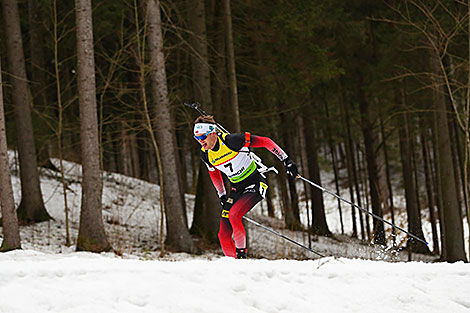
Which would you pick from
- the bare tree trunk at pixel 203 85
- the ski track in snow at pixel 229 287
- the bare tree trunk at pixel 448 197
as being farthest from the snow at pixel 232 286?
the bare tree trunk at pixel 203 85

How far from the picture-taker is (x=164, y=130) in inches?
601

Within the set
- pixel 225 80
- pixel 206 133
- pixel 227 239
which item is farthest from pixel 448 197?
pixel 206 133

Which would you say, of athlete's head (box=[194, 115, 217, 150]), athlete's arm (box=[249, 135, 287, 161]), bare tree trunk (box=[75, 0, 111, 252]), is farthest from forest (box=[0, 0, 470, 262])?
athlete's head (box=[194, 115, 217, 150])

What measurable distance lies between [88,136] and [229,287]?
29.4ft

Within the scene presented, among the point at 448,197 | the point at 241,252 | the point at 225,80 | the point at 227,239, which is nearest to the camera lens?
the point at 241,252

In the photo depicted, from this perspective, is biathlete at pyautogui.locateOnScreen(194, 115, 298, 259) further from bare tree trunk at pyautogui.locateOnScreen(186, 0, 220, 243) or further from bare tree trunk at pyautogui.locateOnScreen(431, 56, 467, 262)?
bare tree trunk at pyautogui.locateOnScreen(431, 56, 467, 262)

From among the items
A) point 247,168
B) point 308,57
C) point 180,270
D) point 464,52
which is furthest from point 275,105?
point 180,270

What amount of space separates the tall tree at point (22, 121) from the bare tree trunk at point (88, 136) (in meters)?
3.59

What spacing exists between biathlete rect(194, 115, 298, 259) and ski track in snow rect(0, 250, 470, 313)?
3.85 feet

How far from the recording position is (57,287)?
4.93 meters

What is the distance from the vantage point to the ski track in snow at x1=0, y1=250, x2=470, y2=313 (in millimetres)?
4793

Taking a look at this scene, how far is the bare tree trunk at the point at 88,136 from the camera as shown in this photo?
43.7ft

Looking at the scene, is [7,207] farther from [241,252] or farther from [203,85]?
[203,85]

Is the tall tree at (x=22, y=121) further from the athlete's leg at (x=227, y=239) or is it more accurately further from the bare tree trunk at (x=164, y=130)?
the athlete's leg at (x=227, y=239)
